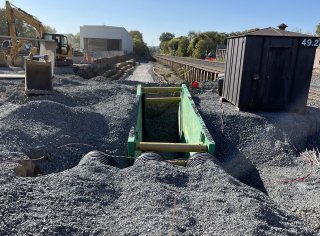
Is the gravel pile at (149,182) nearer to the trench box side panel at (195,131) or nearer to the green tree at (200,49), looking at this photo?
Answer: the trench box side panel at (195,131)

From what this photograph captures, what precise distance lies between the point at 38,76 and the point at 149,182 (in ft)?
25.3

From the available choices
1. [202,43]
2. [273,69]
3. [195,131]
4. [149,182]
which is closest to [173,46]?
[202,43]

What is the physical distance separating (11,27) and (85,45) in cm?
4610

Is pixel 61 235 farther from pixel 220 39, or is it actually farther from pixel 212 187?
pixel 220 39

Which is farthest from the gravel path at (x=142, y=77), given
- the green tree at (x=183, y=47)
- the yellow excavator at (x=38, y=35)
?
the green tree at (x=183, y=47)

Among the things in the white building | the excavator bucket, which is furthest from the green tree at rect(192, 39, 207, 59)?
the excavator bucket

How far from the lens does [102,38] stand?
64250mm

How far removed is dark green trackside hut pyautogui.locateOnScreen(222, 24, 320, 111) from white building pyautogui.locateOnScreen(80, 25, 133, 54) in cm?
5701

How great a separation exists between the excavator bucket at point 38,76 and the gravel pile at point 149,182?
2.70 meters

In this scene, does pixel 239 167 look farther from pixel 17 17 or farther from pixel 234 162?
pixel 17 17

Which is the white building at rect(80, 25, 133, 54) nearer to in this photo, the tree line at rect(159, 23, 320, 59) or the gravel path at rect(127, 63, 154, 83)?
the tree line at rect(159, 23, 320, 59)

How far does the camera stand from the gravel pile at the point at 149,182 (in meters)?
3.08

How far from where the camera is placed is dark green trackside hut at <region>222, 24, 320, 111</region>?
7.63 m

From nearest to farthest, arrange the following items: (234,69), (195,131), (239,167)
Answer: (239,167) → (195,131) → (234,69)
